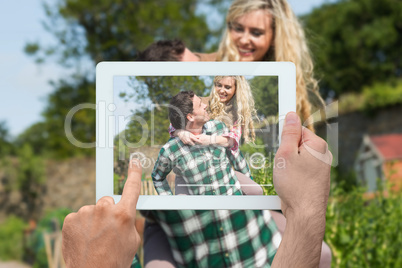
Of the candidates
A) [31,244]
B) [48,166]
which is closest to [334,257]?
[31,244]

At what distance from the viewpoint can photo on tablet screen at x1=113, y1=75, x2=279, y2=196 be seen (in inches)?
31.6

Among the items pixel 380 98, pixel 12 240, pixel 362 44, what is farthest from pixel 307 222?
pixel 362 44

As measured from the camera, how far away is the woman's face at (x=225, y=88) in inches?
32.2

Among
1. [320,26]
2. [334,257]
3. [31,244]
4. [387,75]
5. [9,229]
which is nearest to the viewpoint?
[334,257]

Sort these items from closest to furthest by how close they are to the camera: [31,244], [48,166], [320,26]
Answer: [31,244] → [48,166] → [320,26]

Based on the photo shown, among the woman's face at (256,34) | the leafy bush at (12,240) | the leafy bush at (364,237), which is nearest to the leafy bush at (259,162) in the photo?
the woman's face at (256,34)

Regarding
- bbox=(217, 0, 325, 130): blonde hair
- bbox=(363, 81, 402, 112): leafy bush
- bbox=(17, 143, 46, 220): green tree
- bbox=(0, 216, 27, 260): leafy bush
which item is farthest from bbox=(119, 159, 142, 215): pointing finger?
bbox=(363, 81, 402, 112): leafy bush

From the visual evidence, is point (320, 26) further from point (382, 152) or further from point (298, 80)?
point (298, 80)

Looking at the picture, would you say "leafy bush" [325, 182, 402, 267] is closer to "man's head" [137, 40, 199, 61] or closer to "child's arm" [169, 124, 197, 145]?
"man's head" [137, 40, 199, 61]

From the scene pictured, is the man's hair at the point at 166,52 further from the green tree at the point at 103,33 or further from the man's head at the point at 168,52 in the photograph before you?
the green tree at the point at 103,33

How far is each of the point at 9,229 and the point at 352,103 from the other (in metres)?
7.18

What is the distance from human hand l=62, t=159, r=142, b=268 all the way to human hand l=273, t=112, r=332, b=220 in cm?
27

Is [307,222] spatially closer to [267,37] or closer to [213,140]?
[213,140]

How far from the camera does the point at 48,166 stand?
25.0ft
